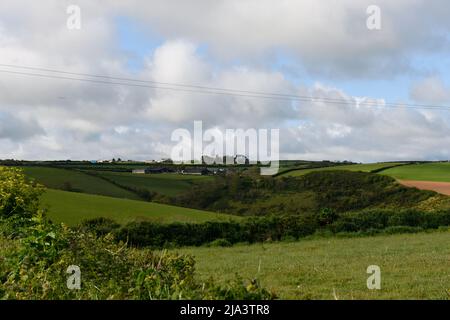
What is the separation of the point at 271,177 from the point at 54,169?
27243mm

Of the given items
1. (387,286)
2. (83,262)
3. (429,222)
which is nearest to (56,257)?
(83,262)

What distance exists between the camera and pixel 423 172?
250 feet

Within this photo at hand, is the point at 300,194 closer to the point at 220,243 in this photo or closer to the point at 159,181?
the point at 159,181

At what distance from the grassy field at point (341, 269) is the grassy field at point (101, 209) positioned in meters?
17.4

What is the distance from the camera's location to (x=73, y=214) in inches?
1729

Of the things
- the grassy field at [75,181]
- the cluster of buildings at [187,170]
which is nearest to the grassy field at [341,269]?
the grassy field at [75,181]

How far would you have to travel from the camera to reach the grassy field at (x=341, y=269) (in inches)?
510

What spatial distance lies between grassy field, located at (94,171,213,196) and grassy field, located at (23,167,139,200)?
266 cm

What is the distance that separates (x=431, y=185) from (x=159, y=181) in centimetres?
3211

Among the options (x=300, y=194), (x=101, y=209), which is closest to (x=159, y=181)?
(x=300, y=194)

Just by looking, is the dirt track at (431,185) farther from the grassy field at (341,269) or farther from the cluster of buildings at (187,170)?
the grassy field at (341,269)

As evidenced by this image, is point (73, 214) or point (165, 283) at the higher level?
point (165, 283)

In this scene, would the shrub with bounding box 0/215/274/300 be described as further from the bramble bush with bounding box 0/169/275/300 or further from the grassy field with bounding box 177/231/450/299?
the grassy field with bounding box 177/231/450/299
